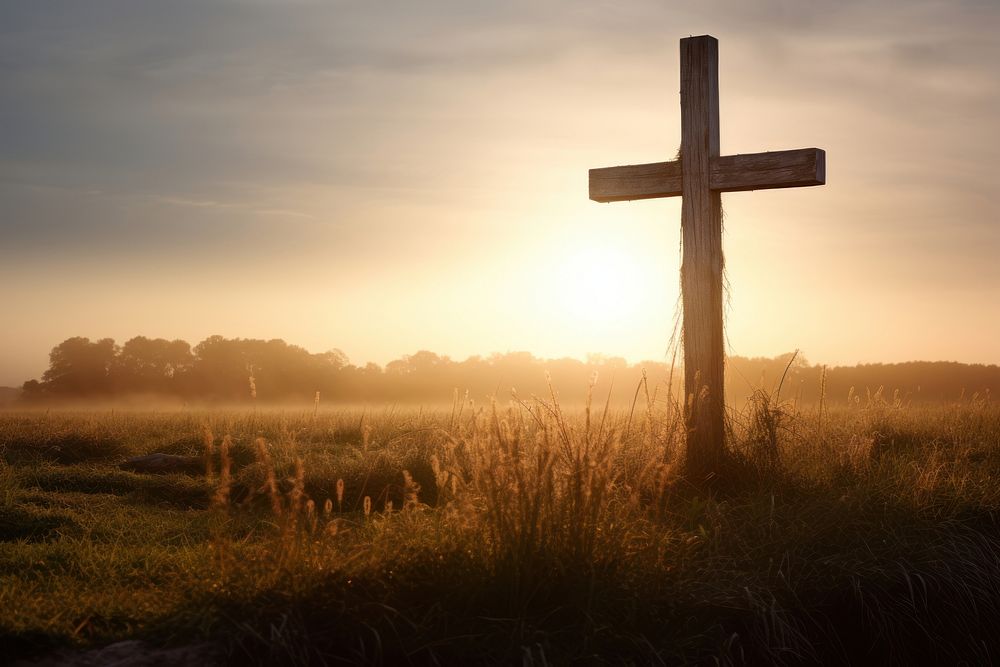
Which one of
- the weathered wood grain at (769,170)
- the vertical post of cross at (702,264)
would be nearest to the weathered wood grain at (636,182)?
the vertical post of cross at (702,264)

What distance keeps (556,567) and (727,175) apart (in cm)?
373

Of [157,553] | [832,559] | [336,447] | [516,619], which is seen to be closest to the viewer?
[516,619]

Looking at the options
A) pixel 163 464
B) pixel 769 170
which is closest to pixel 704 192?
pixel 769 170

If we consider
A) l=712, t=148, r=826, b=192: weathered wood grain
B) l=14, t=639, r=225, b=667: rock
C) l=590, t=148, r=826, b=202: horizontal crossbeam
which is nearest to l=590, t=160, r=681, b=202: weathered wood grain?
l=590, t=148, r=826, b=202: horizontal crossbeam

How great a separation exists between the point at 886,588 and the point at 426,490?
3.92 meters

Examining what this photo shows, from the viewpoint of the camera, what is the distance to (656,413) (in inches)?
277

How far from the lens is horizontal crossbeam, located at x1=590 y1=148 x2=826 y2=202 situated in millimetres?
6469

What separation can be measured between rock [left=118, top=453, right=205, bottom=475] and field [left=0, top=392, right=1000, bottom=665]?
212 centimetres

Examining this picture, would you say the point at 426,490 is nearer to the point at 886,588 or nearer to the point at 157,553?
the point at 157,553

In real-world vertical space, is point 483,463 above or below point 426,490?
above

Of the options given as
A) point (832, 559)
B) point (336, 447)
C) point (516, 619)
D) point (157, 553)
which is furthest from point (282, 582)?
point (336, 447)

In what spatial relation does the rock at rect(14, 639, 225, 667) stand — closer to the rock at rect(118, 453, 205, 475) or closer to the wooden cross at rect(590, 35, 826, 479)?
the wooden cross at rect(590, 35, 826, 479)

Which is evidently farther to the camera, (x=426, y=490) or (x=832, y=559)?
(x=426, y=490)

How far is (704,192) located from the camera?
6.72 meters
